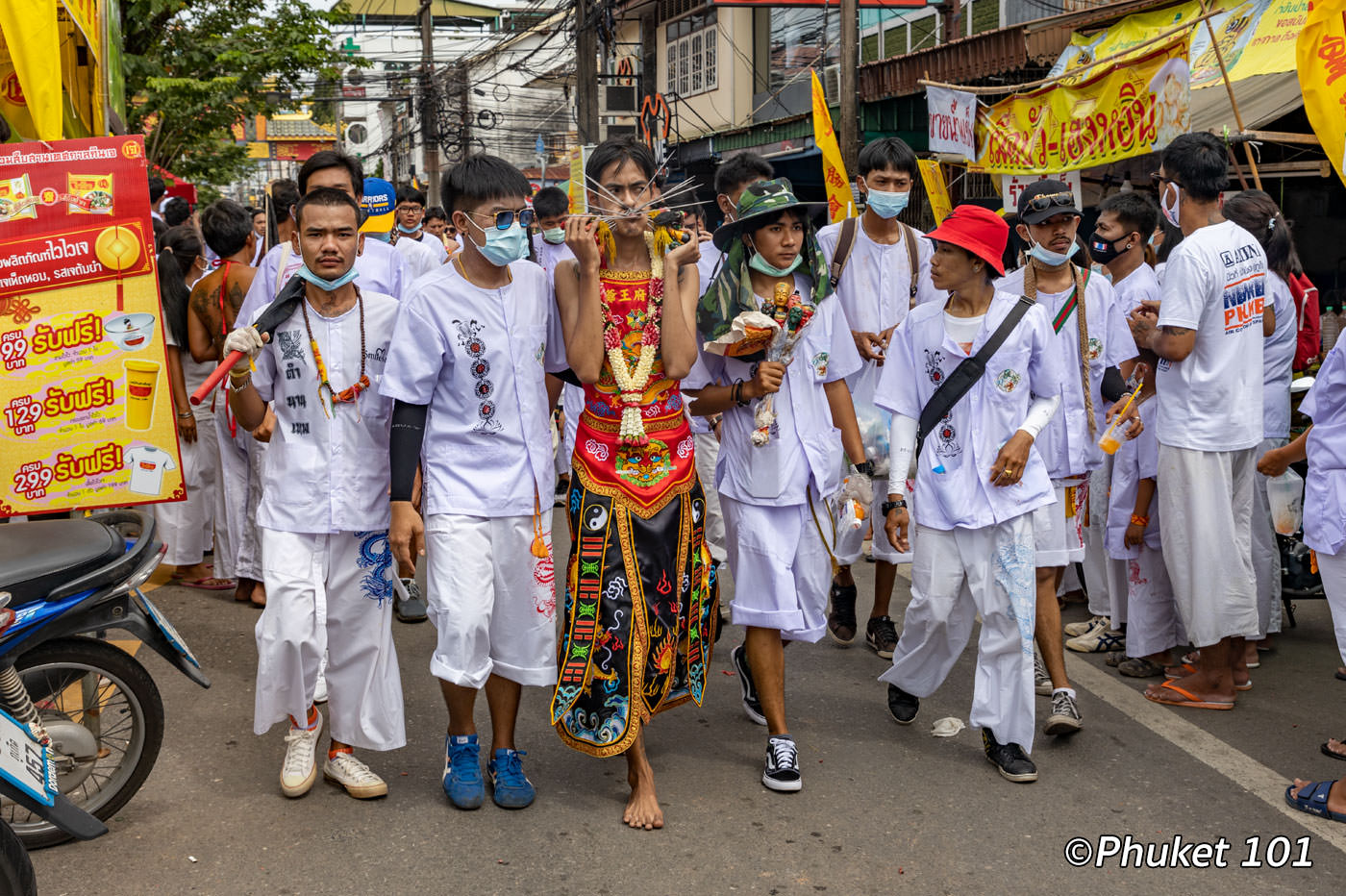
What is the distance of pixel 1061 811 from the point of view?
13.1 feet

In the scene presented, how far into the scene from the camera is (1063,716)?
179 inches

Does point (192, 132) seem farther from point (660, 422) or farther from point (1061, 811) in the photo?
point (1061, 811)

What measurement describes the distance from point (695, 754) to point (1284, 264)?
3.43 metres

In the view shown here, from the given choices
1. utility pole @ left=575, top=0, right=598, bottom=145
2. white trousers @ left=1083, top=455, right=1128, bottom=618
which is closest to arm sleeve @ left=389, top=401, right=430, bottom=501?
white trousers @ left=1083, top=455, right=1128, bottom=618

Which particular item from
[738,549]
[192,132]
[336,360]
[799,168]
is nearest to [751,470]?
[738,549]

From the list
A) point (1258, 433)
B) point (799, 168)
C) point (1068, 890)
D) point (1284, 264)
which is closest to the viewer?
point (1068, 890)

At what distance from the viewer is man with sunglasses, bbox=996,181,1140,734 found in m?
5.14

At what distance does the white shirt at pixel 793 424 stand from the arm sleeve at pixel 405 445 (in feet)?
3.36

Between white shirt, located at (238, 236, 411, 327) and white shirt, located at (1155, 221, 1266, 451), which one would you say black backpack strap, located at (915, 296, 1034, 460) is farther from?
white shirt, located at (238, 236, 411, 327)

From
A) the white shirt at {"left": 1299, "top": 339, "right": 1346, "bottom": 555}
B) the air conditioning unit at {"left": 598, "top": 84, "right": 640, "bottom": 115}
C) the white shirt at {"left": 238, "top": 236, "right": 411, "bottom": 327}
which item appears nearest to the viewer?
the white shirt at {"left": 1299, "top": 339, "right": 1346, "bottom": 555}

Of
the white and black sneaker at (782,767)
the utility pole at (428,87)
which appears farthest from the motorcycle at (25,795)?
the utility pole at (428,87)

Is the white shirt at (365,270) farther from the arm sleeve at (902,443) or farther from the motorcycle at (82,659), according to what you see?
the arm sleeve at (902,443)

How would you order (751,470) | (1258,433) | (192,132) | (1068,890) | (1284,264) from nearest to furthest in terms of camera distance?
(1068,890) < (751,470) < (1258,433) < (1284,264) < (192,132)

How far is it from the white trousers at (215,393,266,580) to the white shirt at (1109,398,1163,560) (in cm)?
435
